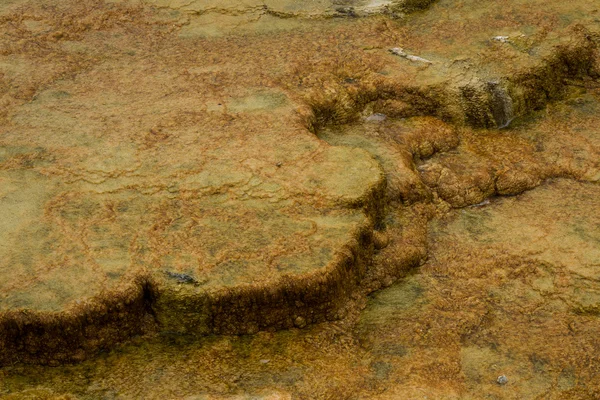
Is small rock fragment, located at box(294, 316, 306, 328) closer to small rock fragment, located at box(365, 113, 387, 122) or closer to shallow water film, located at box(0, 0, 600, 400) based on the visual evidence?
shallow water film, located at box(0, 0, 600, 400)

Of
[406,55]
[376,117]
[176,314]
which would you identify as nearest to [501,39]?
[406,55]

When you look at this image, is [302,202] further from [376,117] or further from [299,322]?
[376,117]

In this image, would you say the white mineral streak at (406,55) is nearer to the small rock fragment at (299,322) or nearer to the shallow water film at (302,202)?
the shallow water film at (302,202)

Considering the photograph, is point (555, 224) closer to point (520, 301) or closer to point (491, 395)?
point (520, 301)

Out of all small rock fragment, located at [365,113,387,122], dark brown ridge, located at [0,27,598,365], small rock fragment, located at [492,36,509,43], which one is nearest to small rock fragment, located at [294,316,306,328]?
dark brown ridge, located at [0,27,598,365]

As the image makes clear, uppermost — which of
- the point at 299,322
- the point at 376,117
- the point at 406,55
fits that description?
the point at 406,55

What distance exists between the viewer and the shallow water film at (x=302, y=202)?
270 cm

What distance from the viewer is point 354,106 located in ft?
12.3

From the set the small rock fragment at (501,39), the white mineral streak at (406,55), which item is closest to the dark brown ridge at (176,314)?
the white mineral streak at (406,55)

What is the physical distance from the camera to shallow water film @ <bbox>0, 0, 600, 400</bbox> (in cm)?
270

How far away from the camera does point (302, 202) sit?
306cm

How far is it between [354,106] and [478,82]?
55 centimetres

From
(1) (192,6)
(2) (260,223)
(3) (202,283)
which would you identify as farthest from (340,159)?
(1) (192,6)

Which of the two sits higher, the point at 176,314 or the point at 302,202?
the point at 302,202
